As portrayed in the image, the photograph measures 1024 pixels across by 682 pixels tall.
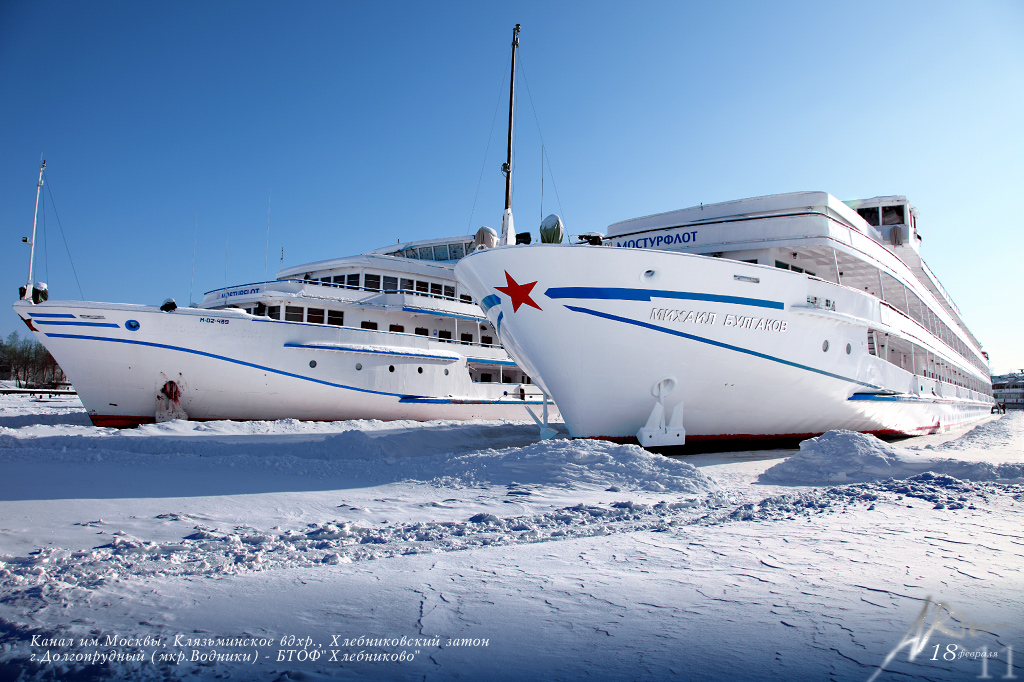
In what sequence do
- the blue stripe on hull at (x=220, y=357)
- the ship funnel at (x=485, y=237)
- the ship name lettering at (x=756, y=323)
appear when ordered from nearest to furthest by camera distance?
the ship name lettering at (x=756, y=323) < the ship funnel at (x=485, y=237) < the blue stripe on hull at (x=220, y=357)

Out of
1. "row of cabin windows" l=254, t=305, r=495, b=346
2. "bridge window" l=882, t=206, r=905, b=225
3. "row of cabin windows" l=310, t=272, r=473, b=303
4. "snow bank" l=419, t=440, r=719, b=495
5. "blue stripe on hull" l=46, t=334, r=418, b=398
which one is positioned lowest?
"snow bank" l=419, t=440, r=719, b=495

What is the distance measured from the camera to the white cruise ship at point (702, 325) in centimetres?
927

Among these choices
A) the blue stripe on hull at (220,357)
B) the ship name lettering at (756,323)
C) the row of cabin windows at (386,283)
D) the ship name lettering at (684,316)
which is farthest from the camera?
the row of cabin windows at (386,283)

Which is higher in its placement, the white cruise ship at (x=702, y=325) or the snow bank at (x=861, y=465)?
the white cruise ship at (x=702, y=325)

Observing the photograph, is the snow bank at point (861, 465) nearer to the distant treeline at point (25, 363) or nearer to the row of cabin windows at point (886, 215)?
the row of cabin windows at point (886, 215)

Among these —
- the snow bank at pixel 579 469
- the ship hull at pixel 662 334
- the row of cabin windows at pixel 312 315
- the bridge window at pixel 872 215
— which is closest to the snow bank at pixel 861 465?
the snow bank at pixel 579 469

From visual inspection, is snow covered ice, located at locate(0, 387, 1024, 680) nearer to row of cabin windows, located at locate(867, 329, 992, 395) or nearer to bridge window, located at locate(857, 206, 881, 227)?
row of cabin windows, located at locate(867, 329, 992, 395)

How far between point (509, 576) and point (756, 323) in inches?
324

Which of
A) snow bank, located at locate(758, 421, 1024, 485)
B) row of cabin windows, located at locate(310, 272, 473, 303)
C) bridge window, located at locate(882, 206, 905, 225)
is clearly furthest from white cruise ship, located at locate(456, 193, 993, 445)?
row of cabin windows, located at locate(310, 272, 473, 303)

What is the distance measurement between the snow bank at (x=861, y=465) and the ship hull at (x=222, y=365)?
11.1m

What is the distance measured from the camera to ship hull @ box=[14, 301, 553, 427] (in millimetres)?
13016

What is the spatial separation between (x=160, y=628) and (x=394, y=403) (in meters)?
13.9

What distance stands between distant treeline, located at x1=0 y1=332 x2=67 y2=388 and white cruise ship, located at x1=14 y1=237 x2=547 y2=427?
5381cm

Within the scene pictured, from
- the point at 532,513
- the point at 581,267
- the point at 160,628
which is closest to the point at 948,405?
the point at 581,267
